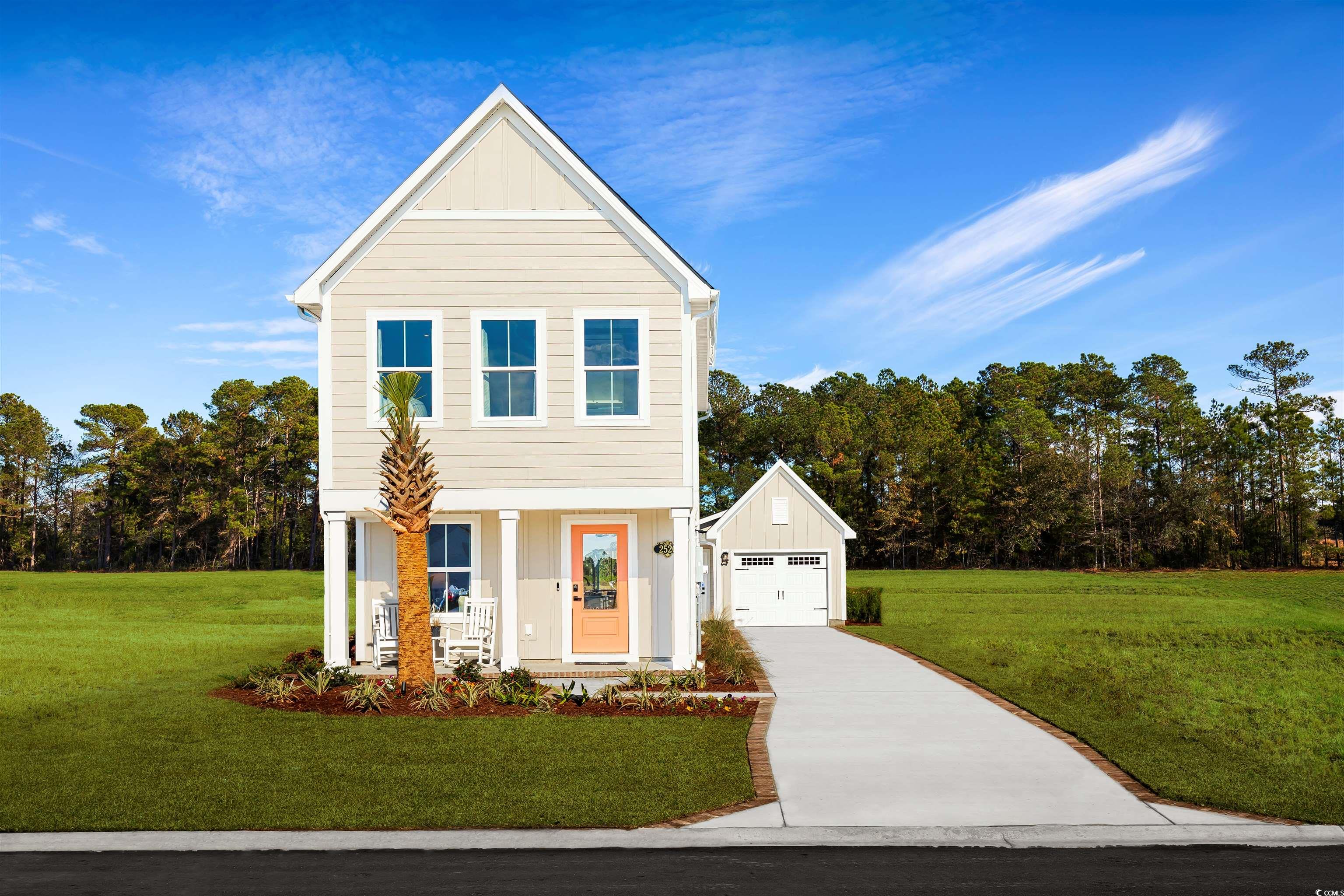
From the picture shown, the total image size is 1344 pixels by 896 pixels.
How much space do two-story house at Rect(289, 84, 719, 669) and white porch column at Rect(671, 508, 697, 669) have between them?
0.03 m

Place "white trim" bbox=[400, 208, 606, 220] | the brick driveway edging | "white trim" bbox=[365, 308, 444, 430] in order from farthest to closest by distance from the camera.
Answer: "white trim" bbox=[400, 208, 606, 220], "white trim" bbox=[365, 308, 444, 430], the brick driveway edging

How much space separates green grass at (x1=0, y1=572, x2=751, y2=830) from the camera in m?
7.09

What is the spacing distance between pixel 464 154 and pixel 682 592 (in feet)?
25.0

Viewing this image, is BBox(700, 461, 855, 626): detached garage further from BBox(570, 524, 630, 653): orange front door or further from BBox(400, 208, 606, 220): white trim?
BBox(400, 208, 606, 220): white trim

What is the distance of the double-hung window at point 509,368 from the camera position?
14.3m

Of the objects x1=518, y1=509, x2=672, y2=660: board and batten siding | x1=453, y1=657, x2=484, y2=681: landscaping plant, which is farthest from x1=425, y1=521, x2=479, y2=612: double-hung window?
x1=453, y1=657, x2=484, y2=681: landscaping plant

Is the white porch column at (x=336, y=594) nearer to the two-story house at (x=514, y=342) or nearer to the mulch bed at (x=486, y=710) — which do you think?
the two-story house at (x=514, y=342)

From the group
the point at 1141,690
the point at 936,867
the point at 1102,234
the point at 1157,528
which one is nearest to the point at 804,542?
the point at 1141,690

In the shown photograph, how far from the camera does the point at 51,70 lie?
1816cm

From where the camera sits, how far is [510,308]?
14.4 meters

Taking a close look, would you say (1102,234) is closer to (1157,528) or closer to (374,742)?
(374,742)

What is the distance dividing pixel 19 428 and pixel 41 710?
201ft

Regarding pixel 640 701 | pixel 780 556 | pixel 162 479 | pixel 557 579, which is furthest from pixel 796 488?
pixel 162 479

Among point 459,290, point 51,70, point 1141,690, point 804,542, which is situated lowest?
point 1141,690
